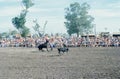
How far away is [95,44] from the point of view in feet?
173

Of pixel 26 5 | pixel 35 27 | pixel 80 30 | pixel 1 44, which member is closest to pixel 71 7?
pixel 80 30

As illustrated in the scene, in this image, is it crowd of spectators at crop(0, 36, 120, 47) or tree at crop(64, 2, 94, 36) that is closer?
crowd of spectators at crop(0, 36, 120, 47)

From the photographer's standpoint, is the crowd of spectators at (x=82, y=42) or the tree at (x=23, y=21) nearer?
the crowd of spectators at (x=82, y=42)

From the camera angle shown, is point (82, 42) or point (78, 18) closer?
point (82, 42)

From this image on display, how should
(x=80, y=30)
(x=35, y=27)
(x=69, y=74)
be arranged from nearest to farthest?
(x=69, y=74) → (x=35, y=27) → (x=80, y=30)

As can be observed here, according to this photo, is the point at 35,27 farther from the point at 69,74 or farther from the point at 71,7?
the point at 69,74

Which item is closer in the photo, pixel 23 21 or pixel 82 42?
pixel 82 42

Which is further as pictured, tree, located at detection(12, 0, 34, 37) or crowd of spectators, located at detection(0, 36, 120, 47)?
tree, located at detection(12, 0, 34, 37)

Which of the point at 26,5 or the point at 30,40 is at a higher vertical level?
the point at 26,5

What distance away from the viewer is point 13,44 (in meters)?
57.6

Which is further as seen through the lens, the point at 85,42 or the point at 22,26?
the point at 22,26

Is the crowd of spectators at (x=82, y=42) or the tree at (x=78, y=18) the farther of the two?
the tree at (x=78, y=18)

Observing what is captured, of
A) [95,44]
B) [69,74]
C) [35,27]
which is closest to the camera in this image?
[69,74]

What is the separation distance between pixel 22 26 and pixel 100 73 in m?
65.0
